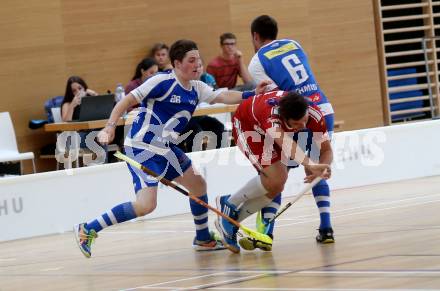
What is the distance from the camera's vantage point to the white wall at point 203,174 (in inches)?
298

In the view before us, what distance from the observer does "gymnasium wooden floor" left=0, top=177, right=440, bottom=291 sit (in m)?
4.46

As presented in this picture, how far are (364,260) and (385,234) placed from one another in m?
1.00

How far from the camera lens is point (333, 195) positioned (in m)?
8.66

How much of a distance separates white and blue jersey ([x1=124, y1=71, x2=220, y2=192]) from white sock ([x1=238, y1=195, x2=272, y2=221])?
1.36 ft

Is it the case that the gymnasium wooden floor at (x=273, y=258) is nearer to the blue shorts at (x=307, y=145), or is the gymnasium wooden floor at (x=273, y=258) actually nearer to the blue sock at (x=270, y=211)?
the blue sock at (x=270, y=211)

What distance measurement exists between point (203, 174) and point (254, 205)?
8.21 ft

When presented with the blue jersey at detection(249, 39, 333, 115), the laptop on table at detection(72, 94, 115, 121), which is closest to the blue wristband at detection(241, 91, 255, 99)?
the blue jersey at detection(249, 39, 333, 115)

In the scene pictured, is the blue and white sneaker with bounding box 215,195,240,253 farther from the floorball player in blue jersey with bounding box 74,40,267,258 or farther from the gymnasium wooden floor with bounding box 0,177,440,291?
the floorball player in blue jersey with bounding box 74,40,267,258

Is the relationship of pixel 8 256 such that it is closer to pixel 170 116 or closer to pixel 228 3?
pixel 170 116

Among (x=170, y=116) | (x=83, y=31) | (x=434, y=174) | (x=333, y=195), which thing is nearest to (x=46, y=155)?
(x=83, y=31)

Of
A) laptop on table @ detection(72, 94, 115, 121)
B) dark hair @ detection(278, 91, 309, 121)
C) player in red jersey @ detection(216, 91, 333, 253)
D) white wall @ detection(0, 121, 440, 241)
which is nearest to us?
dark hair @ detection(278, 91, 309, 121)

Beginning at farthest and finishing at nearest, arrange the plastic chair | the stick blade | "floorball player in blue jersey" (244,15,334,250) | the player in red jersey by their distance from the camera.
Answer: the plastic chair < "floorball player in blue jersey" (244,15,334,250) < the stick blade < the player in red jersey

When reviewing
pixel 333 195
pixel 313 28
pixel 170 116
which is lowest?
pixel 333 195

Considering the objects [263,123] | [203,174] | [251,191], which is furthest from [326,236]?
[203,174]
